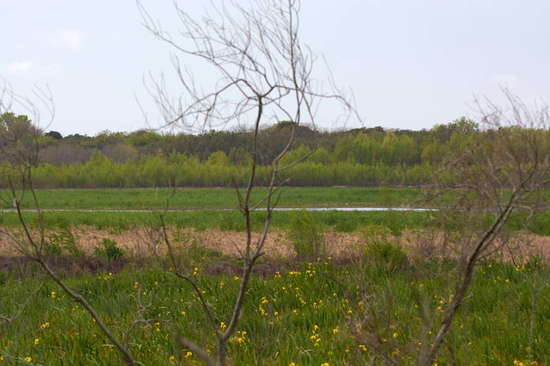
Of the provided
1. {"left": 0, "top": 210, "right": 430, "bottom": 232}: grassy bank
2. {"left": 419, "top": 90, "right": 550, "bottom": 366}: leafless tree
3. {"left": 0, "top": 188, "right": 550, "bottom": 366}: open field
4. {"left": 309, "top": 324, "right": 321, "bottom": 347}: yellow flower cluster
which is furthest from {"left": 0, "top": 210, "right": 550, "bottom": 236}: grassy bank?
{"left": 419, "top": 90, "right": 550, "bottom": 366}: leafless tree

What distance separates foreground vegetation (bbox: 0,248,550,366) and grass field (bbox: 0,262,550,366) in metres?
0.01

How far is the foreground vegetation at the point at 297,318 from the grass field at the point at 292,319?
0.01m

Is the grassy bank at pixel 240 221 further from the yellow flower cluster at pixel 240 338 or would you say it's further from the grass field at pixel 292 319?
the yellow flower cluster at pixel 240 338

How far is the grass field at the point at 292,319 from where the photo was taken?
3.44m

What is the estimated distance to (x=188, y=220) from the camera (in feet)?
51.5

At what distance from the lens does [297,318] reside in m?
4.70

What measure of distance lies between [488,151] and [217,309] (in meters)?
3.30

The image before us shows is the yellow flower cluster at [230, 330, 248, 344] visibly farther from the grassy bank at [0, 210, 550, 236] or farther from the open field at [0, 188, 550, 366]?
the grassy bank at [0, 210, 550, 236]

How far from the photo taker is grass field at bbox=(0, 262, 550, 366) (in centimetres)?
344

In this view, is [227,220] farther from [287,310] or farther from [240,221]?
[287,310]

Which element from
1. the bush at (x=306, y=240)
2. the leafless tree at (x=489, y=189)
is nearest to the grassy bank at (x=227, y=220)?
the bush at (x=306, y=240)

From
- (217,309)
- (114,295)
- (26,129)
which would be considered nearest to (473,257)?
(26,129)

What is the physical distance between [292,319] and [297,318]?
5cm

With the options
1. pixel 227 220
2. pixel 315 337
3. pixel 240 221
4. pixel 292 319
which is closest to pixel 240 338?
pixel 315 337
